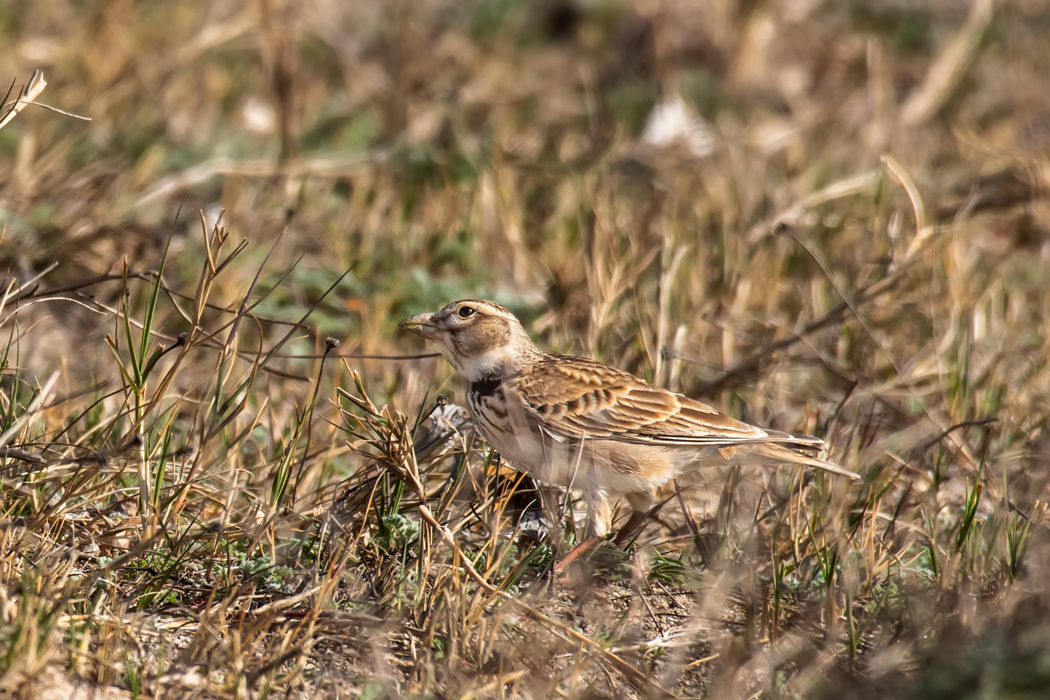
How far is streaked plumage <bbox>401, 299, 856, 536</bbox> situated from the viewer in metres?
4.48

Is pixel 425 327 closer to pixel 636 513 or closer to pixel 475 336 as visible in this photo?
pixel 475 336

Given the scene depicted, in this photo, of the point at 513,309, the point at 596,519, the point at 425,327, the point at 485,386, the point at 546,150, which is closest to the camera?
the point at 596,519

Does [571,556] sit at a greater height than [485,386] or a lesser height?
lesser

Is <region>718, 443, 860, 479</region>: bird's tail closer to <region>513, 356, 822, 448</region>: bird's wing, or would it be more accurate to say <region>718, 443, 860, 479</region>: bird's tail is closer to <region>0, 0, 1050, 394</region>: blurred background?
<region>513, 356, 822, 448</region>: bird's wing

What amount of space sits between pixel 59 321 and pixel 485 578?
320cm

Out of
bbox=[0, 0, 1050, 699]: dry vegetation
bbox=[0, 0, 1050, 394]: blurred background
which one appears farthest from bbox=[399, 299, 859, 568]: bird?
bbox=[0, 0, 1050, 394]: blurred background

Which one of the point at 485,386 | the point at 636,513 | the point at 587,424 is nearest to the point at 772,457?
the point at 636,513

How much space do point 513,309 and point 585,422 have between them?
1.74m

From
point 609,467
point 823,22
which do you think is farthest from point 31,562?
point 823,22

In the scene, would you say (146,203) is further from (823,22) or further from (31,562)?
(823,22)

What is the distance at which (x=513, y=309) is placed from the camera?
6.29m

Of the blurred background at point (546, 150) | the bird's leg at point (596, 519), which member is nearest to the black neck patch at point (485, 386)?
the bird's leg at point (596, 519)

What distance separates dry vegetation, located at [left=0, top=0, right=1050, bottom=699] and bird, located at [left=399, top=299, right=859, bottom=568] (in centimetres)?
17

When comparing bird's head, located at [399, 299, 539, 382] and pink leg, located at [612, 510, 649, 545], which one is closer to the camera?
pink leg, located at [612, 510, 649, 545]
